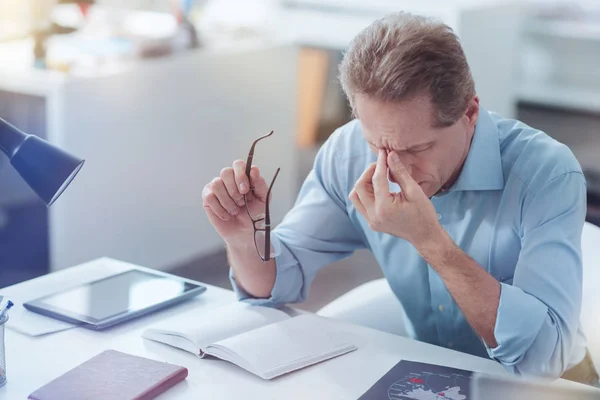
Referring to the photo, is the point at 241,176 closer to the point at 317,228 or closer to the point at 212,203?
the point at 212,203

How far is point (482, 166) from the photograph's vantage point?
1373 millimetres

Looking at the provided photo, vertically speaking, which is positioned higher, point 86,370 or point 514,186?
point 514,186

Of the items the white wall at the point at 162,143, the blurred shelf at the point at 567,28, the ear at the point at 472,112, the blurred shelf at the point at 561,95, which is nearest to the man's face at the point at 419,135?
the ear at the point at 472,112

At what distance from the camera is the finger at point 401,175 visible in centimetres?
124

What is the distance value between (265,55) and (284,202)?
0.61 m

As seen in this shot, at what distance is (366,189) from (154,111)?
1.73 m

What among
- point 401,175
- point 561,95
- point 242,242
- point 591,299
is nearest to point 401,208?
point 401,175

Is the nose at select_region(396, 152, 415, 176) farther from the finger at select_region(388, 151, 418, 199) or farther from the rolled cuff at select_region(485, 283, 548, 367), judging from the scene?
the rolled cuff at select_region(485, 283, 548, 367)

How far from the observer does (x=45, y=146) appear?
1.13 m

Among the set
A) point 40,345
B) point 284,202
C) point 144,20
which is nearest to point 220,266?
point 284,202

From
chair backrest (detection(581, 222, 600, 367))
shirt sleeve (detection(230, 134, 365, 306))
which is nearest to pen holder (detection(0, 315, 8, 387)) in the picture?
shirt sleeve (detection(230, 134, 365, 306))

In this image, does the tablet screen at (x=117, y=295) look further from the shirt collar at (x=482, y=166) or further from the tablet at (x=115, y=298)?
the shirt collar at (x=482, y=166)

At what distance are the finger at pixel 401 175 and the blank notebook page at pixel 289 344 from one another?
234 millimetres

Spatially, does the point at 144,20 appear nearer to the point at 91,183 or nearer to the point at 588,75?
the point at 91,183
